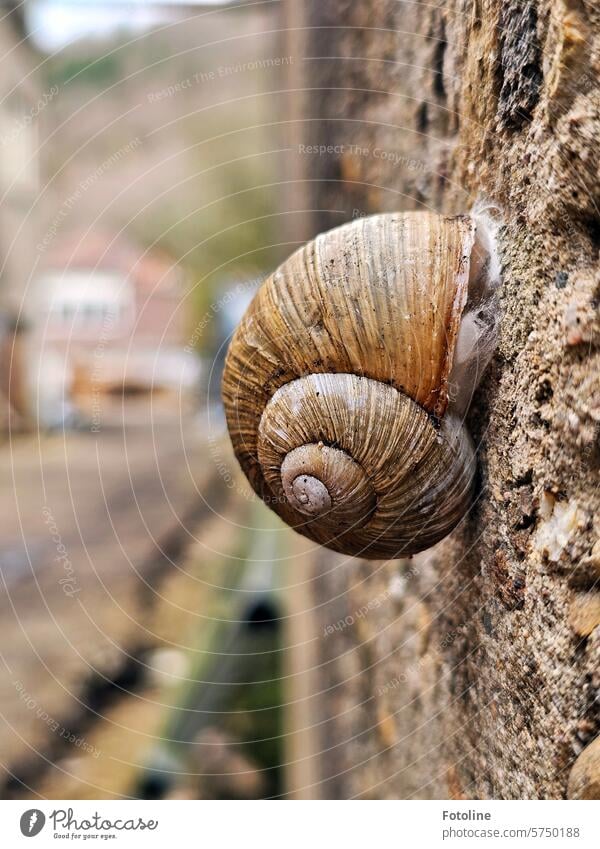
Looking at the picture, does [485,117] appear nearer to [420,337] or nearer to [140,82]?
[420,337]

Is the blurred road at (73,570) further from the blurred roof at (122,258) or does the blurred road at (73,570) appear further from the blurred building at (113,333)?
the blurred roof at (122,258)

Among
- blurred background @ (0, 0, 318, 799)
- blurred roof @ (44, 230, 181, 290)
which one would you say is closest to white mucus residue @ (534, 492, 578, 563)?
blurred background @ (0, 0, 318, 799)

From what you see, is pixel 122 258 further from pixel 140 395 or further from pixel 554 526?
pixel 554 526
